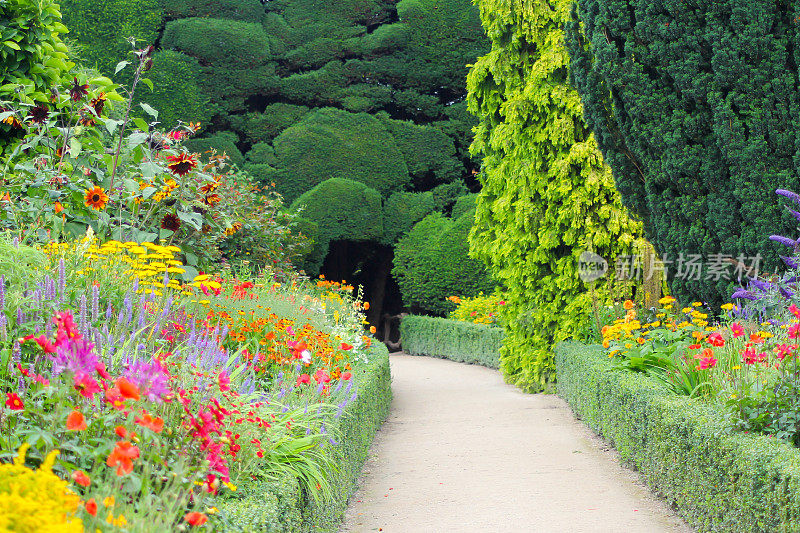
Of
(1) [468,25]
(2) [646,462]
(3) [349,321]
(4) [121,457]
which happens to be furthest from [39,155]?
(1) [468,25]

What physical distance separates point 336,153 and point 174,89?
4362mm

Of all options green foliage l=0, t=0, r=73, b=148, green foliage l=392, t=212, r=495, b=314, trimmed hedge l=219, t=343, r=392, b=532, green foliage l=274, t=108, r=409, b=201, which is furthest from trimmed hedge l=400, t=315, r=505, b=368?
green foliage l=0, t=0, r=73, b=148

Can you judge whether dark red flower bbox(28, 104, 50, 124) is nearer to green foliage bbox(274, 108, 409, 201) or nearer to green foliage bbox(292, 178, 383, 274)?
green foliage bbox(292, 178, 383, 274)

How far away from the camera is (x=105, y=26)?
17484mm

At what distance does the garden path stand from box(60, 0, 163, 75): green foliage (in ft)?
43.3

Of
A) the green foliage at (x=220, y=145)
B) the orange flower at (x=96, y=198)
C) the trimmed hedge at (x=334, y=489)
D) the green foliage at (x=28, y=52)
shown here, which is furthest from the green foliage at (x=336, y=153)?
the orange flower at (x=96, y=198)

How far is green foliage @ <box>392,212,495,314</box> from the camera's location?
17.7 meters

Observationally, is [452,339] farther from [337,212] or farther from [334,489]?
[334,489]

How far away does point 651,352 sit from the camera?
559cm

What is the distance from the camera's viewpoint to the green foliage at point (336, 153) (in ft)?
60.4

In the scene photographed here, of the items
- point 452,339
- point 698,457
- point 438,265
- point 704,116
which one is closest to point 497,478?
point 698,457

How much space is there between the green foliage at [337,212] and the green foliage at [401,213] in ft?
1.97

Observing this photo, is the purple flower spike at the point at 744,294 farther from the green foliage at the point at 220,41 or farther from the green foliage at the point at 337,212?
the green foliage at the point at 220,41

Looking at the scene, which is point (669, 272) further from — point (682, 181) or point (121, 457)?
point (121, 457)
